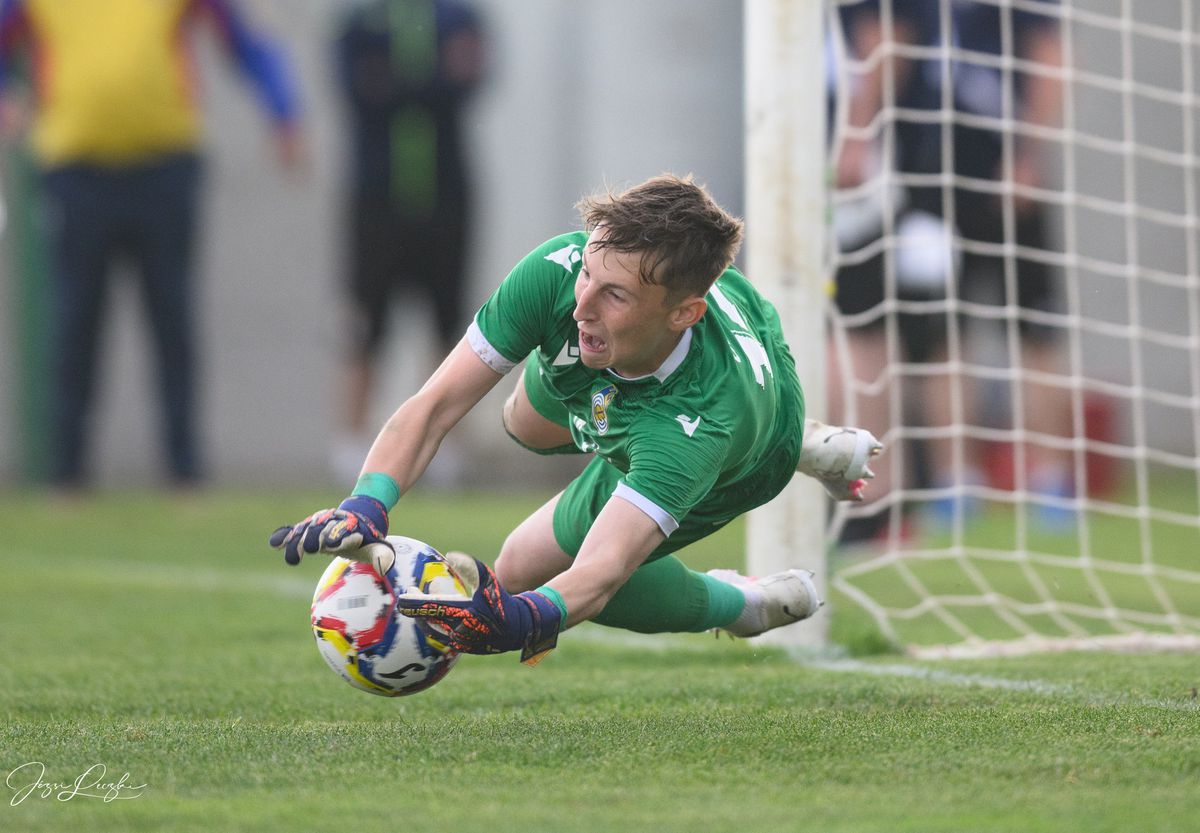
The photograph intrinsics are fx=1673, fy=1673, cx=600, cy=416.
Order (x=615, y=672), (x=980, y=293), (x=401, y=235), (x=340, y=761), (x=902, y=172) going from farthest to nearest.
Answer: (x=401, y=235) → (x=980, y=293) → (x=902, y=172) → (x=615, y=672) → (x=340, y=761)

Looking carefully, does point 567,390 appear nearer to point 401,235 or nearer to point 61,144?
point 61,144

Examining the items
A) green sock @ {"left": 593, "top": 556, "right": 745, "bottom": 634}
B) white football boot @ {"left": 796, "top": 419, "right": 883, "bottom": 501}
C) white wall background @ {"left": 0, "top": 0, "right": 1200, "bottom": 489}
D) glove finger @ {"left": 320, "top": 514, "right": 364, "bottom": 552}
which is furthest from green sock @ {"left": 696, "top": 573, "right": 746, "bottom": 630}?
white wall background @ {"left": 0, "top": 0, "right": 1200, "bottom": 489}

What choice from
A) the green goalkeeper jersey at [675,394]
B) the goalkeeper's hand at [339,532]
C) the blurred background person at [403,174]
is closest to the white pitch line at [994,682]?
the green goalkeeper jersey at [675,394]

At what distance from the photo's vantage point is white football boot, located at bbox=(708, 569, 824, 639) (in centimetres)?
414

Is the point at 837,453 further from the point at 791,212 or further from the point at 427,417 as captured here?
the point at 427,417

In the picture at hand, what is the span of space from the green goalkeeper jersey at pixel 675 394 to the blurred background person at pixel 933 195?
5.03 feet

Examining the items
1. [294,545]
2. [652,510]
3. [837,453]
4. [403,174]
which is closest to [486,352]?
[652,510]

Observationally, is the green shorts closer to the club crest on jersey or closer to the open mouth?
the club crest on jersey

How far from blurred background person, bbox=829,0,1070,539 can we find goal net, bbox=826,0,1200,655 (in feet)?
0.05

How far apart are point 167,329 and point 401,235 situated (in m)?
2.53

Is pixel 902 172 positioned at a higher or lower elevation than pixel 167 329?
higher

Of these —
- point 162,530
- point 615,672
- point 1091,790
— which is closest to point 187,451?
point 162,530

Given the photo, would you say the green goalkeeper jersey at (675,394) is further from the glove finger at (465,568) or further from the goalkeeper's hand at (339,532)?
the goalkeeper's hand at (339,532)

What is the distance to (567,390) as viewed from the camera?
3.70 meters
